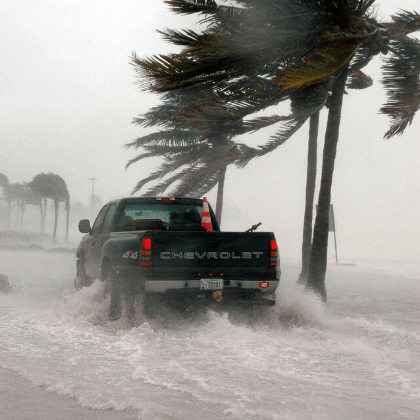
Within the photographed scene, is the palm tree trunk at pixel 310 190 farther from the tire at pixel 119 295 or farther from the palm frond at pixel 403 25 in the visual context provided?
the tire at pixel 119 295

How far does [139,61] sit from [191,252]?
5913 mm

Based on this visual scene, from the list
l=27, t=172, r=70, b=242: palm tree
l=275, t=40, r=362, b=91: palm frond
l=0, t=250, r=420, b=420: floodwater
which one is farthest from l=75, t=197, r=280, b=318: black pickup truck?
l=27, t=172, r=70, b=242: palm tree

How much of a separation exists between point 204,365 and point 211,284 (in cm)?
206

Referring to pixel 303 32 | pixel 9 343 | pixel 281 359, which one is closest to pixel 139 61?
pixel 303 32

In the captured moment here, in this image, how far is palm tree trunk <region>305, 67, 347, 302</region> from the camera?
13453 millimetres

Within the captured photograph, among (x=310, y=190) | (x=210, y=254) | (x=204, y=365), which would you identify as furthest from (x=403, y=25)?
(x=204, y=365)

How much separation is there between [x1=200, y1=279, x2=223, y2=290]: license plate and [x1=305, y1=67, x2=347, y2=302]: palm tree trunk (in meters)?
6.05

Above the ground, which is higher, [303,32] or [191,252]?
[303,32]

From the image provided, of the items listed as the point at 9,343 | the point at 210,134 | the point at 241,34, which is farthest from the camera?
the point at 210,134

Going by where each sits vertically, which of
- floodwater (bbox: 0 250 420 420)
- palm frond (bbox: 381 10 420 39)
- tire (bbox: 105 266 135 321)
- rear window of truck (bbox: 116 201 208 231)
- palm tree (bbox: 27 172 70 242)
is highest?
A: palm frond (bbox: 381 10 420 39)

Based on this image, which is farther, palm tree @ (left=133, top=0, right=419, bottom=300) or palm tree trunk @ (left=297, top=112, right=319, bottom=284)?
palm tree trunk @ (left=297, top=112, right=319, bottom=284)

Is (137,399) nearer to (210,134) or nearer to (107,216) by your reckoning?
(107,216)

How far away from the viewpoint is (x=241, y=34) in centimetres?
1179

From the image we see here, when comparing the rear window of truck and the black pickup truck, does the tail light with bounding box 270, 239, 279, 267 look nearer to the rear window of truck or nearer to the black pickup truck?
the black pickup truck
